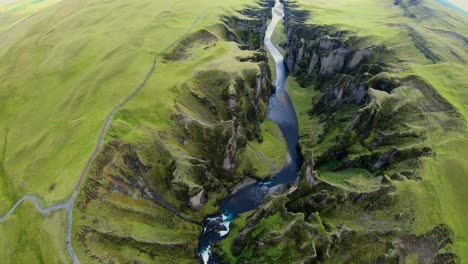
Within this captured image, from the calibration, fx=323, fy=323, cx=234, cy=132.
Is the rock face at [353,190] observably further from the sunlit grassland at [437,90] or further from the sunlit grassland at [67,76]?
the sunlit grassland at [67,76]

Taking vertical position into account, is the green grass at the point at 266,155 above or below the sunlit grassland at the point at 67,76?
below

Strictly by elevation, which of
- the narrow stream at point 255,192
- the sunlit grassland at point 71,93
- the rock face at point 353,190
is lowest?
the narrow stream at point 255,192

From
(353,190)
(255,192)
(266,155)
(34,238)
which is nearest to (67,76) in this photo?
(34,238)

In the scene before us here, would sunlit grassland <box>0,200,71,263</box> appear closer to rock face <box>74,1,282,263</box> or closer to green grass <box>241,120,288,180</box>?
rock face <box>74,1,282,263</box>

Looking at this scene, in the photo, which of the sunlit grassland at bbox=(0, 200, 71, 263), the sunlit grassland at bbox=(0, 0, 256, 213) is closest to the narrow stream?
the sunlit grassland at bbox=(0, 200, 71, 263)

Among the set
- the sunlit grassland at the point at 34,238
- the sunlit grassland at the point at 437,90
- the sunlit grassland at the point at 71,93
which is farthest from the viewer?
the sunlit grassland at the point at 437,90

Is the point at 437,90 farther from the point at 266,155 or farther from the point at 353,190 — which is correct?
the point at 266,155

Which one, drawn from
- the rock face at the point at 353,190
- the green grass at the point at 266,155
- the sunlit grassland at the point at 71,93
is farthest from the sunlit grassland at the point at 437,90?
the sunlit grassland at the point at 71,93

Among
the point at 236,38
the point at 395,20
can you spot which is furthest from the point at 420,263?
the point at 395,20

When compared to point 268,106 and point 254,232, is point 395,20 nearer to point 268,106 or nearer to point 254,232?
point 268,106
